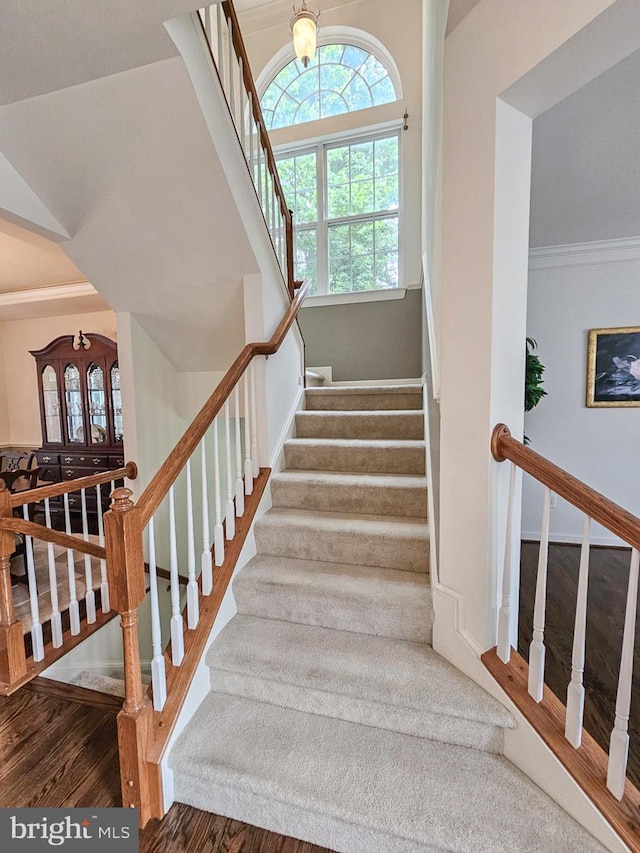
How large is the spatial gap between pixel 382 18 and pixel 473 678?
551 cm

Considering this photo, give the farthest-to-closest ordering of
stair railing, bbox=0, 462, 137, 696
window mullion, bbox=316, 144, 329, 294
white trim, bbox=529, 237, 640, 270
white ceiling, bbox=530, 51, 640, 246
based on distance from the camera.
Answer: window mullion, bbox=316, 144, 329, 294, white trim, bbox=529, 237, 640, 270, stair railing, bbox=0, 462, 137, 696, white ceiling, bbox=530, 51, 640, 246

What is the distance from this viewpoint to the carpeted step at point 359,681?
1.36 meters

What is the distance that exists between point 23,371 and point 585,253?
6732 millimetres

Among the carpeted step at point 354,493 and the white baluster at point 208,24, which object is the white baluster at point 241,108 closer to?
the white baluster at point 208,24

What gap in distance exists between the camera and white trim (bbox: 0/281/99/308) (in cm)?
412

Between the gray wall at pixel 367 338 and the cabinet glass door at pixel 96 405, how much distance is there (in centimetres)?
238

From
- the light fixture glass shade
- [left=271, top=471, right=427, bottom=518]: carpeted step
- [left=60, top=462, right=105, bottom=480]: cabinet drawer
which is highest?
the light fixture glass shade

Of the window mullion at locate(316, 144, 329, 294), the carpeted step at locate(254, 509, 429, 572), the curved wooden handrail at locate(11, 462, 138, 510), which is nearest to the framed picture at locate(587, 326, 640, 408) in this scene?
the carpeted step at locate(254, 509, 429, 572)

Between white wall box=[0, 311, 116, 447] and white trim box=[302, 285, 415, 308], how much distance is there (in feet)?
11.4

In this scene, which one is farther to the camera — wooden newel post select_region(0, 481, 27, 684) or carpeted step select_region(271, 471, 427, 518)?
carpeted step select_region(271, 471, 427, 518)

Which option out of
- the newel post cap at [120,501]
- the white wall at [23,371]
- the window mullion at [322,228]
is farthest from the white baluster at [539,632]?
the white wall at [23,371]

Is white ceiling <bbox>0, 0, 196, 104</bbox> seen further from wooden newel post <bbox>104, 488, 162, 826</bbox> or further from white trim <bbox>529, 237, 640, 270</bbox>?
white trim <bbox>529, 237, 640, 270</bbox>

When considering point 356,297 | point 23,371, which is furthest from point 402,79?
point 23,371

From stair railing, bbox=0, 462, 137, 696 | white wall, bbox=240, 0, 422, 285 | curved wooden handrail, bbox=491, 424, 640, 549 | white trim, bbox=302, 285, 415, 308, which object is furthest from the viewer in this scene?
white trim, bbox=302, 285, 415, 308
